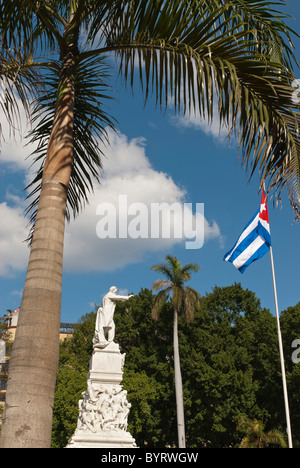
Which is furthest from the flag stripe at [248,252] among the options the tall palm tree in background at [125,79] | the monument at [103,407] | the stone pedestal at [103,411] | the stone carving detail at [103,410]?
the tall palm tree in background at [125,79]

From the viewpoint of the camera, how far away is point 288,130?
360 cm

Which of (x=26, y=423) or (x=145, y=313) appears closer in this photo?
(x=26, y=423)

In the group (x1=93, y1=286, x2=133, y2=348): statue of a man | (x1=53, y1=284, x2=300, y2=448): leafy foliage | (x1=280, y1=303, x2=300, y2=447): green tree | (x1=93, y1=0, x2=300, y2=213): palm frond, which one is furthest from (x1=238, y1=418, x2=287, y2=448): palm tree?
(x1=93, y1=0, x2=300, y2=213): palm frond

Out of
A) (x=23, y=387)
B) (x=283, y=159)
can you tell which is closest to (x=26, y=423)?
(x=23, y=387)

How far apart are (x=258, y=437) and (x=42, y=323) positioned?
24071mm

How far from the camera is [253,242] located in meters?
12.1

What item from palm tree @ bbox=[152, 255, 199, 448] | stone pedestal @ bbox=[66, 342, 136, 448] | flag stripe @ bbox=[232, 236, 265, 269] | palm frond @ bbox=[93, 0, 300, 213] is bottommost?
stone pedestal @ bbox=[66, 342, 136, 448]

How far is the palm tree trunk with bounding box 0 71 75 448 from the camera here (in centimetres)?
261

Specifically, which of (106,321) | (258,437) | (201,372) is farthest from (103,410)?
(201,372)

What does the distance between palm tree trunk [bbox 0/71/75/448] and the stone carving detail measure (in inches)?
346

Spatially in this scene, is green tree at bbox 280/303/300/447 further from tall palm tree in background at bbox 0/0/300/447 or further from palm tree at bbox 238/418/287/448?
tall palm tree in background at bbox 0/0/300/447

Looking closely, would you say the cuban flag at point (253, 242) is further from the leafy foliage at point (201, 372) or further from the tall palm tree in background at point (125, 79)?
the leafy foliage at point (201, 372)

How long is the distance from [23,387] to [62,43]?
125 inches

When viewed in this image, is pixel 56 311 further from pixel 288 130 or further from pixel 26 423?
pixel 288 130
